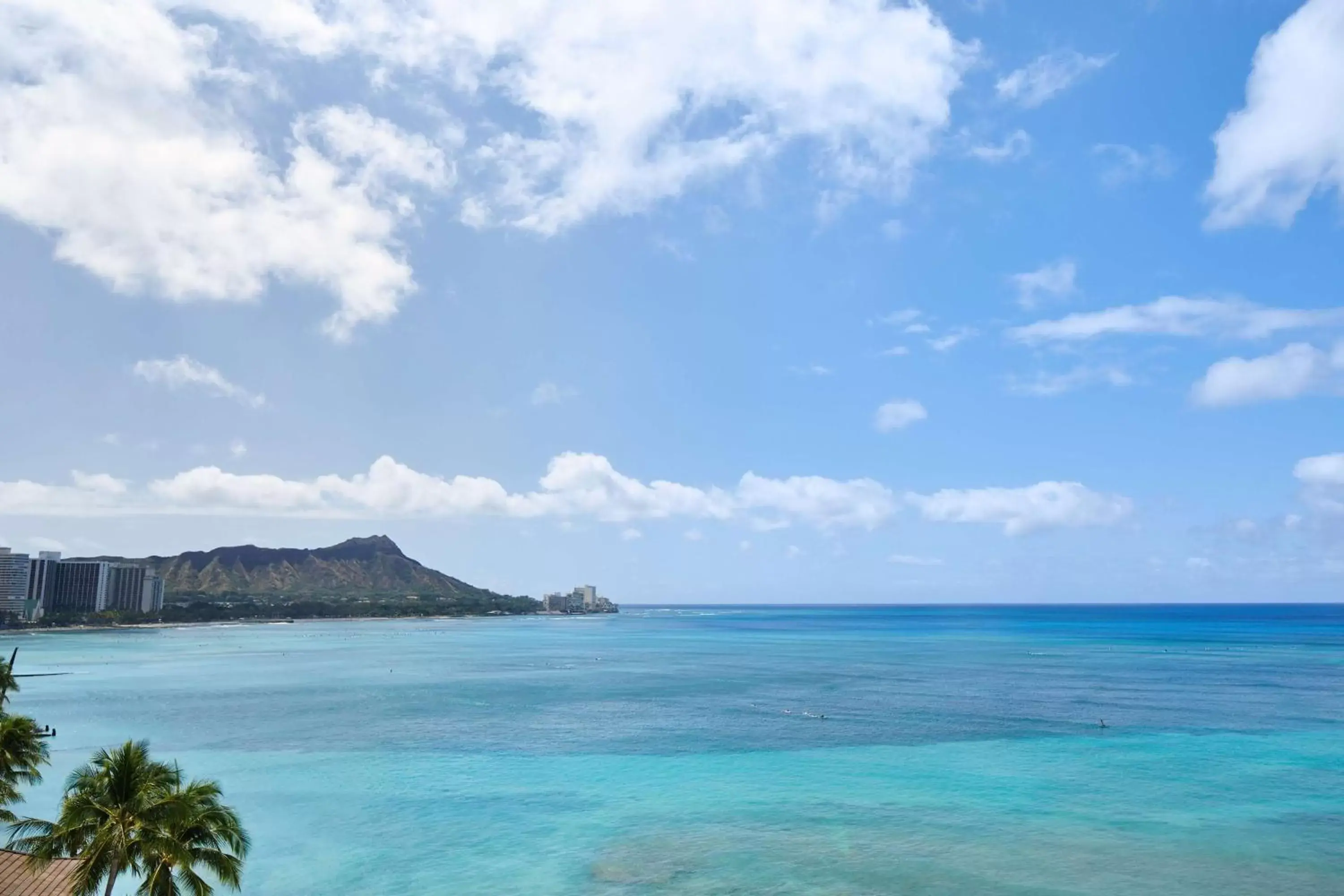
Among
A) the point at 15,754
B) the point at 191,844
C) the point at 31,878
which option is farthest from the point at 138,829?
the point at 15,754

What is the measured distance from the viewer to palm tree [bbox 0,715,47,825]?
24203 mm

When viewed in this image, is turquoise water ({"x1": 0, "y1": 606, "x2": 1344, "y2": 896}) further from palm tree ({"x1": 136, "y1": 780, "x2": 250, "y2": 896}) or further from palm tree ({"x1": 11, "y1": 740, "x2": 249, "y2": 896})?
palm tree ({"x1": 11, "y1": 740, "x2": 249, "y2": 896})

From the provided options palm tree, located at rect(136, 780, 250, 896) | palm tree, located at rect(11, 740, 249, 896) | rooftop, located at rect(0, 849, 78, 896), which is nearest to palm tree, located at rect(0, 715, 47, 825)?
rooftop, located at rect(0, 849, 78, 896)

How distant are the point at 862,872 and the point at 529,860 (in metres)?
13.4

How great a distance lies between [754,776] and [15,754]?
34664mm

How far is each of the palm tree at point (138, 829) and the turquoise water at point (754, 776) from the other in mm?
14023

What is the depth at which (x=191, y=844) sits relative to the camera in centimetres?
1878

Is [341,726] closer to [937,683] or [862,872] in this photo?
[862,872]

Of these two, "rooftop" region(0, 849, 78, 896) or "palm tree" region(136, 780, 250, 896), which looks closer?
"palm tree" region(136, 780, 250, 896)

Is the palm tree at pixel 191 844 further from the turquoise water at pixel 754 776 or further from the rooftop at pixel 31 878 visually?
the turquoise water at pixel 754 776

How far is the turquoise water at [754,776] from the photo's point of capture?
32594 millimetres

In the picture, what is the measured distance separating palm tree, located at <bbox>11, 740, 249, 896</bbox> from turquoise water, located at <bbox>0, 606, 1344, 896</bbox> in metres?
14.0

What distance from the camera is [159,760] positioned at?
5103 cm

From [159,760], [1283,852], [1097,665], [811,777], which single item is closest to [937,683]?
[1097,665]
